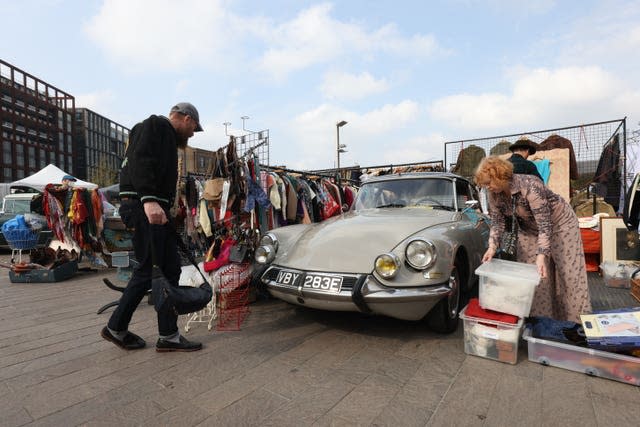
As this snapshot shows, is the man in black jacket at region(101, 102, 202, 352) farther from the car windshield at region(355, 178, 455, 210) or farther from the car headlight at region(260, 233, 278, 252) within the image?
the car windshield at region(355, 178, 455, 210)

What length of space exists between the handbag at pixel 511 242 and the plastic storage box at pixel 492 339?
1.01 metres

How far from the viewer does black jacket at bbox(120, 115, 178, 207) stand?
249 cm

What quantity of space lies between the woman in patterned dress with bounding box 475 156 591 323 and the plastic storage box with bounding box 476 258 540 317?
1.18ft

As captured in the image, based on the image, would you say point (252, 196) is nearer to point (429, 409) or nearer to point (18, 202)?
point (429, 409)

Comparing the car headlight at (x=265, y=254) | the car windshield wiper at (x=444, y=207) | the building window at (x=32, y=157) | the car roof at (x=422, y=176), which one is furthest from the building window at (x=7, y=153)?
the car windshield wiper at (x=444, y=207)

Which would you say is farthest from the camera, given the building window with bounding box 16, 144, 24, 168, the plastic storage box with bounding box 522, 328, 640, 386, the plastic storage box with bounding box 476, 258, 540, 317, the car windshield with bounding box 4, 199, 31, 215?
the building window with bounding box 16, 144, 24, 168

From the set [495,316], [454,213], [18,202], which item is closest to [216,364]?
[495,316]

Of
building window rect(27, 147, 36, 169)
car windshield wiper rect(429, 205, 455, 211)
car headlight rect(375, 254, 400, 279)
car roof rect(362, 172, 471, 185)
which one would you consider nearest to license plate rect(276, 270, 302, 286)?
car headlight rect(375, 254, 400, 279)

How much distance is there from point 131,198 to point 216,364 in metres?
1.43

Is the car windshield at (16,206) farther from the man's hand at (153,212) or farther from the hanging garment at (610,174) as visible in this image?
the hanging garment at (610,174)

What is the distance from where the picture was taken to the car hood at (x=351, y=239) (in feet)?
9.56

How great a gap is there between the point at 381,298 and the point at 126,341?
210cm

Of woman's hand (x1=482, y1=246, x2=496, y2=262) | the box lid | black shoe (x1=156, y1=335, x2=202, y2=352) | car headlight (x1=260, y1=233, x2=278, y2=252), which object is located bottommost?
black shoe (x1=156, y1=335, x2=202, y2=352)

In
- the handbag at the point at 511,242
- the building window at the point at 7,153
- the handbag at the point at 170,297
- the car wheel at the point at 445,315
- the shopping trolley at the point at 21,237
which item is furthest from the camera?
the building window at the point at 7,153
